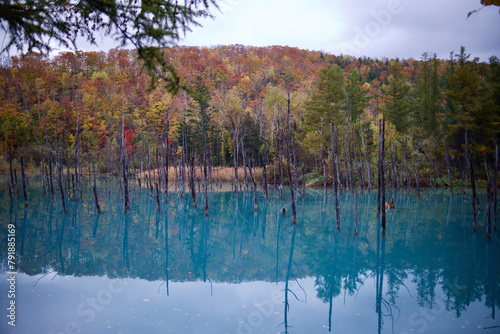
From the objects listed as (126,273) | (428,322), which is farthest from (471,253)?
(126,273)

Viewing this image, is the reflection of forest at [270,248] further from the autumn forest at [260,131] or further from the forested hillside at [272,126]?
the forested hillside at [272,126]

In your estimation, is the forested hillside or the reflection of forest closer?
the reflection of forest

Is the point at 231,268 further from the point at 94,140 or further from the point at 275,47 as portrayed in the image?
the point at 275,47

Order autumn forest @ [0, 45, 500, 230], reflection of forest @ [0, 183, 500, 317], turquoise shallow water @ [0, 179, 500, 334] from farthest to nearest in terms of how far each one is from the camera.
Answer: autumn forest @ [0, 45, 500, 230] → reflection of forest @ [0, 183, 500, 317] → turquoise shallow water @ [0, 179, 500, 334]

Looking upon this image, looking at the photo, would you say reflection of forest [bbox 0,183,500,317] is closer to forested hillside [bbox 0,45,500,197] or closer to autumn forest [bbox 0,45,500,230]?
autumn forest [bbox 0,45,500,230]

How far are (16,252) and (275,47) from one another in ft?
283

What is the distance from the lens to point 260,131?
3244 cm

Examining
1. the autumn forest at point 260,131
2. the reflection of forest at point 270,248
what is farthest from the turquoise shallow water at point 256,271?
the autumn forest at point 260,131

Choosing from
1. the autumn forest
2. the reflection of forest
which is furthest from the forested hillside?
the reflection of forest

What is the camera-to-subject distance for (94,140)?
3853 cm

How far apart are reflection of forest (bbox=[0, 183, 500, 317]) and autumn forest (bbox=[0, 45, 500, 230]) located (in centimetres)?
243

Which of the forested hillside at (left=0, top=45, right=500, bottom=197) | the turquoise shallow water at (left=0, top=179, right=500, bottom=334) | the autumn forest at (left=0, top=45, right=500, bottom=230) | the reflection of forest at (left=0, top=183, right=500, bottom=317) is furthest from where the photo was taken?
the forested hillside at (left=0, top=45, right=500, bottom=197)

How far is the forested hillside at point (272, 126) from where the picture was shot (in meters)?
24.4

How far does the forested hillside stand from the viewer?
960 inches
